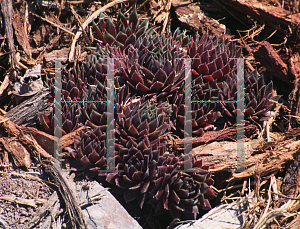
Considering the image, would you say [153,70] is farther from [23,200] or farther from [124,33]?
[23,200]

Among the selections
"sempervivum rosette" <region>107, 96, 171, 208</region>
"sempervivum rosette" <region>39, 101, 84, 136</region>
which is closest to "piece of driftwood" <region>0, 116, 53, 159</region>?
"sempervivum rosette" <region>39, 101, 84, 136</region>

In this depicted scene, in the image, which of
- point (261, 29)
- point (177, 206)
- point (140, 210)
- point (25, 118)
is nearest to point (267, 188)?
point (177, 206)

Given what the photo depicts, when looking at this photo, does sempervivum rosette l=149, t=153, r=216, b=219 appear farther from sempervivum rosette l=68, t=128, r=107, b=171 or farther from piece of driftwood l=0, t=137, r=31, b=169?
piece of driftwood l=0, t=137, r=31, b=169

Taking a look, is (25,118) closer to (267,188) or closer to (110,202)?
(110,202)

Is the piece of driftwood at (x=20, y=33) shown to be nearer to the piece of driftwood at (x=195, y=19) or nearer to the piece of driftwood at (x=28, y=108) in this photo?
the piece of driftwood at (x=28, y=108)

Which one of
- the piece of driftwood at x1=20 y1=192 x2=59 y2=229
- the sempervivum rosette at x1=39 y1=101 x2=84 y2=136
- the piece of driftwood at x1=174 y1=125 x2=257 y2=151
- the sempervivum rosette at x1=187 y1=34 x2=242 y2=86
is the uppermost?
the sempervivum rosette at x1=187 y1=34 x2=242 y2=86

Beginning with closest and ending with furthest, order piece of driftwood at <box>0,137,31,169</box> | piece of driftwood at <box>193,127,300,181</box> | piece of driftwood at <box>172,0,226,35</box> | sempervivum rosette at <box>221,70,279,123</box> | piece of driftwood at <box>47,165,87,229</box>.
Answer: piece of driftwood at <box>47,165,87,229</box>, piece of driftwood at <box>0,137,31,169</box>, piece of driftwood at <box>193,127,300,181</box>, sempervivum rosette at <box>221,70,279,123</box>, piece of driftwood at <box>172,0,226,35</box>
